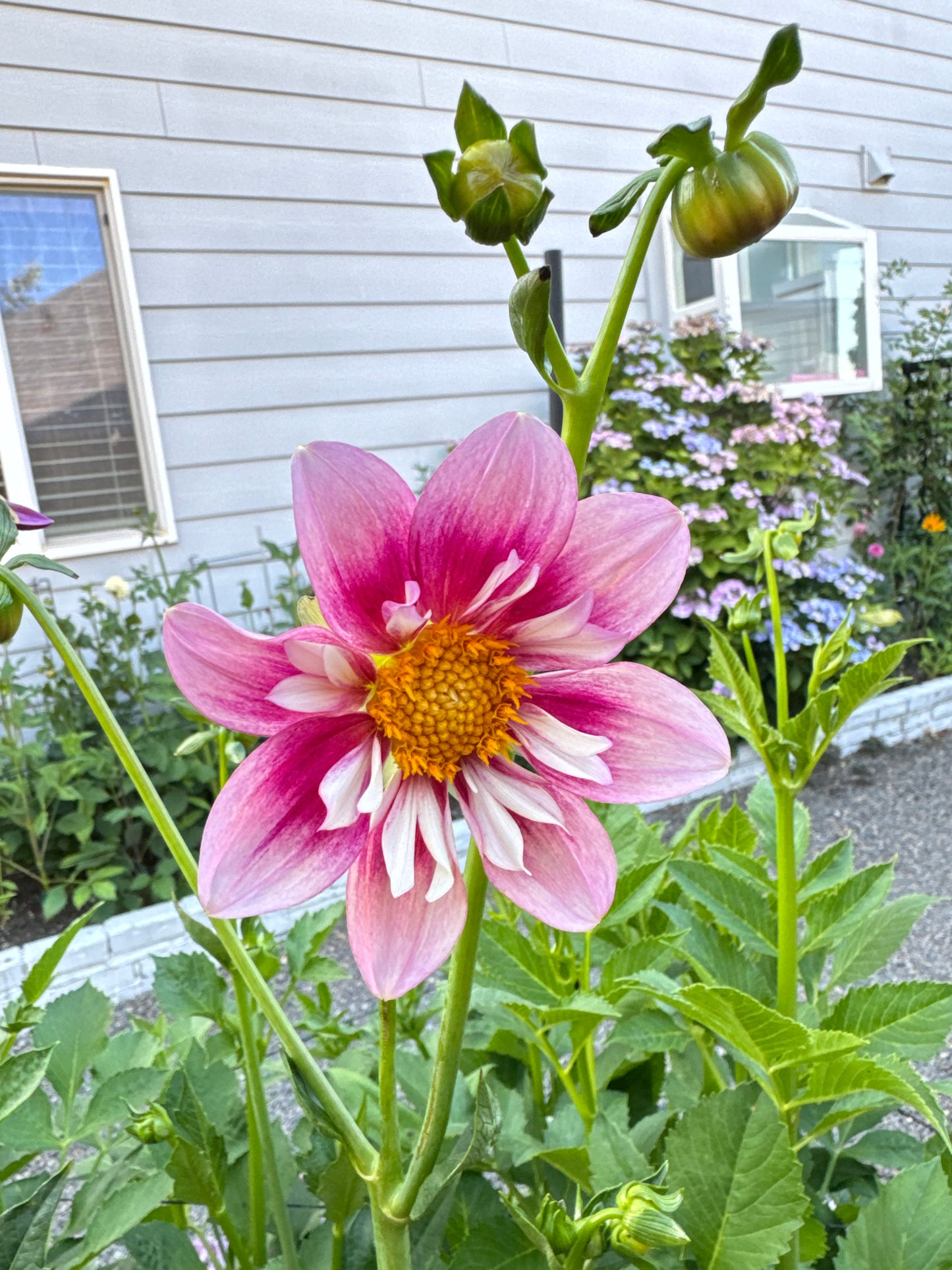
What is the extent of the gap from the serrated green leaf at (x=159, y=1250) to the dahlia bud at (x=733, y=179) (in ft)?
2.36

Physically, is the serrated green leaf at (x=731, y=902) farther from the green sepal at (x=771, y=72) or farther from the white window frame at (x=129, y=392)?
the white window frame at (x=129, y=392)

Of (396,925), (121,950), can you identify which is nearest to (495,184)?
(396,925)

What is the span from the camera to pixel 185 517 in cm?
368

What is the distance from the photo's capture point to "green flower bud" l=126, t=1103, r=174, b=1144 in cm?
65

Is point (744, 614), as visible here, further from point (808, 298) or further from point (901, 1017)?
point (808, 298)

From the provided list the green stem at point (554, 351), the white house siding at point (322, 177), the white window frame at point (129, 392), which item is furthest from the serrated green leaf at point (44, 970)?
the white house siding at point (322, 177)

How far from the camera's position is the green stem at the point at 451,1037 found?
446 millimetres

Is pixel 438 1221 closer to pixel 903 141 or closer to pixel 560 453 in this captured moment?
pixel 560 453

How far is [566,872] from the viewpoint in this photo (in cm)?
46

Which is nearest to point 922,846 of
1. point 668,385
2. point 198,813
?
point 668,385

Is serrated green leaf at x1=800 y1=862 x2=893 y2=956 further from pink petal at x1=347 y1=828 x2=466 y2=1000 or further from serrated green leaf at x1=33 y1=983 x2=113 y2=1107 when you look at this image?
serrated green leaf at x1=33 y1=983 x2=113 y2=1107

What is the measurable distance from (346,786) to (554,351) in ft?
0.75

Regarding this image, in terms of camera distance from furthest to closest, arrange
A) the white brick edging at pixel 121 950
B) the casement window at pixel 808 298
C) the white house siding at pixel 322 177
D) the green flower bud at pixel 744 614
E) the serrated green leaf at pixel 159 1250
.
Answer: the casement window at pixel 808 298 → the white house siding at pixel 322 177 → the white brick edging at pixel 121 950 → the green flower bud at pixel 744 614 → the serrated green leaf at pixel 159 1250

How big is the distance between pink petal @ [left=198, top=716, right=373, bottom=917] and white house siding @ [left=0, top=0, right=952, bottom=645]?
332cm
